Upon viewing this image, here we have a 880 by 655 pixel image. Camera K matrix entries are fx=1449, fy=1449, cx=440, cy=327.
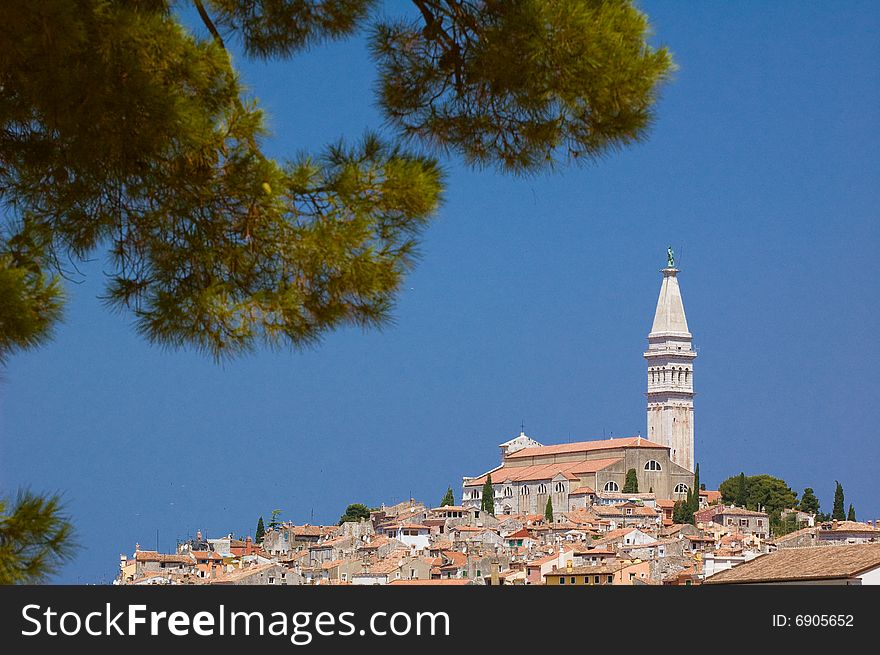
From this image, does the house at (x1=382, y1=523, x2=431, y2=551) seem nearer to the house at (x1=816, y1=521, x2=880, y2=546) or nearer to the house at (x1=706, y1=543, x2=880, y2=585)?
the house at (x1=816, y1=521, x2=880, y2=546)

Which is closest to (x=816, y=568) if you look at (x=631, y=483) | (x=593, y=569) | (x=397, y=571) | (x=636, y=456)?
(x=593, y=569)

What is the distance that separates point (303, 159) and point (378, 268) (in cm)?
29

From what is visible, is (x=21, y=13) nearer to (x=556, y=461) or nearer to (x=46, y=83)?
(x=46, y=83)

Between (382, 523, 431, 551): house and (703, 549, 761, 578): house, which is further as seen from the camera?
(382, 523, 431, 551): house

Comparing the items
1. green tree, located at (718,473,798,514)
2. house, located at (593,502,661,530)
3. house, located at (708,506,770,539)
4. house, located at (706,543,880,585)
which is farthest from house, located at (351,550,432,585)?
green tree, located at (718,473,798,514)

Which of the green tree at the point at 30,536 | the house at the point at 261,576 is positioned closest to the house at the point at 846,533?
the house at the point at 261,576

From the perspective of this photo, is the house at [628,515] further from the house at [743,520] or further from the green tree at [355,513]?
the green tree at [355,513]

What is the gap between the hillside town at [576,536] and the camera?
26047 millimetres

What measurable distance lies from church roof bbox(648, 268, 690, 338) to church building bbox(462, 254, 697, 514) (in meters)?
0.04

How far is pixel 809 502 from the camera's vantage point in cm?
4047

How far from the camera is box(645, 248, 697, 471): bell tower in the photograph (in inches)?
2018

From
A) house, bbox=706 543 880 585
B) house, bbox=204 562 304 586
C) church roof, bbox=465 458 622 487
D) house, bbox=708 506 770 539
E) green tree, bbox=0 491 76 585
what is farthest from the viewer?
church roof, bbox=465 458 622 487

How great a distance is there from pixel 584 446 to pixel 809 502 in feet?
22.5

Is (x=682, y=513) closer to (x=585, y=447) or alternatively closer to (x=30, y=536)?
(x=585, y=447)
